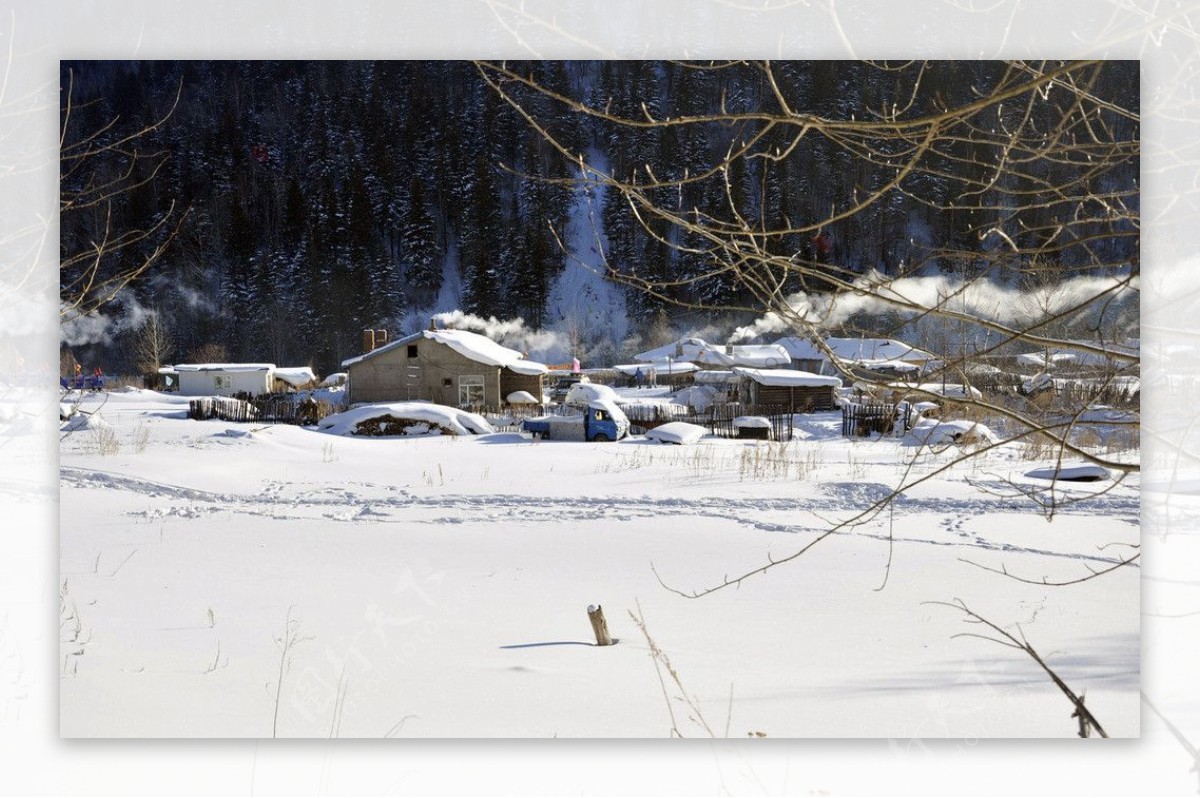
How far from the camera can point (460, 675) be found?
2.57m

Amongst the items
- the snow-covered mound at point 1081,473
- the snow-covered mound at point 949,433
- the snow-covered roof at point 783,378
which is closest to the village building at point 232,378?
the snow-covered roof at point 783,378


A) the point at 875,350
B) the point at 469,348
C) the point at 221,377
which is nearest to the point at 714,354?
the point at 469,348

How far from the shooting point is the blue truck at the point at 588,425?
3.65m

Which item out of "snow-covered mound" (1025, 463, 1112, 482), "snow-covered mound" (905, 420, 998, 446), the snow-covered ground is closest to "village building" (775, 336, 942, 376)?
"snow-covered mound" (905, 420, 998, 446)

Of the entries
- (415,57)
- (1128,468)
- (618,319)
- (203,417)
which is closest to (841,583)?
(618,319)

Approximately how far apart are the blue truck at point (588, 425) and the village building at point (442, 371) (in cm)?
28

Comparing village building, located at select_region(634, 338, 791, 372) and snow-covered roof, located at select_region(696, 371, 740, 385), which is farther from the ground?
village building, located at select_region(634, 338, 791, 372)

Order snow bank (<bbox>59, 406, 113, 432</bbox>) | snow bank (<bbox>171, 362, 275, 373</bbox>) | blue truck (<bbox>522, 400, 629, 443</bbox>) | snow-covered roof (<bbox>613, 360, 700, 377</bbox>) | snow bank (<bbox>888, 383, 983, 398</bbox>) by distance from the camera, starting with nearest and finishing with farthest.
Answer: snow bank (<bbox>888, 383, 983, 398</bbox>)
snow bank (<bbox>59, 406, 113, 432</bbox>)
snow bank (<bbox>171, 362, 275, 373</bbox>)
snow-covered roof (<bbox>613, 360, 700, 377</bbox>)
blue truck (<bbox>522, 400, 629, 443</bbox>)

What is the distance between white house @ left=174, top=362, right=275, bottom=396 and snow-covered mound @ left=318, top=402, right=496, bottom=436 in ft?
0.88

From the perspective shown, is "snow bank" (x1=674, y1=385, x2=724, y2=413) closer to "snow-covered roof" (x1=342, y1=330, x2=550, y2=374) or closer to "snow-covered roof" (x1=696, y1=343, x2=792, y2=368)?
"snow-covered roof" (x1=696, y1=343, x2=792, y2=368)

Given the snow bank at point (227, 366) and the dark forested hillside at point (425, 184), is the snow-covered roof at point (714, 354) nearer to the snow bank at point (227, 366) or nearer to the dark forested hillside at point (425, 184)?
the dark forested hillside at point (425, 184)

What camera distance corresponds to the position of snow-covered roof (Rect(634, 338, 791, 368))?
313 cm

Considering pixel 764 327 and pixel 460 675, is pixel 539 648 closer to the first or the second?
pixel 460 675

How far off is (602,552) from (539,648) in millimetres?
522
